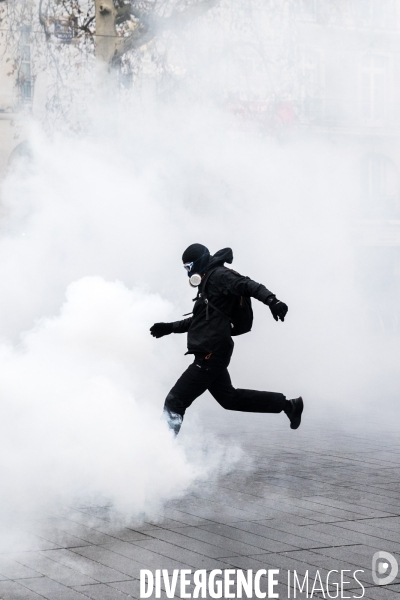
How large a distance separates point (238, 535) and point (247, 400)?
4.73 feet

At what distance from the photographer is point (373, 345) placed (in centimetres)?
1639

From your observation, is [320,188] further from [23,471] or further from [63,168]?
[23,471]

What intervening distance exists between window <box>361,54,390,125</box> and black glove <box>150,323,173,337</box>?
3.83 meters

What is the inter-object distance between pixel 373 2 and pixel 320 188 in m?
3.46

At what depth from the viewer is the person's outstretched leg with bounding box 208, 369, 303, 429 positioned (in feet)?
19.8

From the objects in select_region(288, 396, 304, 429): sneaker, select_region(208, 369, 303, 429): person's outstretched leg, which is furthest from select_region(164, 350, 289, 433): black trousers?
select_region(288, 396, 304, 429): sneaker

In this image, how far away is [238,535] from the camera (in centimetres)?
484

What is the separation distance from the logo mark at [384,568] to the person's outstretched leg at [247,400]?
1.79 meters

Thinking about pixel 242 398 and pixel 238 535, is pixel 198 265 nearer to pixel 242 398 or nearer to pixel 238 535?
pixel 242 398

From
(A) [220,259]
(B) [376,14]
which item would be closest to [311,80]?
(B) [376,14]

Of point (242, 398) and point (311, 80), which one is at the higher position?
point (311, 80)

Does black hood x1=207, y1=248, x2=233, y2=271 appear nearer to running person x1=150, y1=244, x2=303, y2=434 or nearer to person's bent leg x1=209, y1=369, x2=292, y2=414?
running person x1=150, y1=244, x2=303, y2=434

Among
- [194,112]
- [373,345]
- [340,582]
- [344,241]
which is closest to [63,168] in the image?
[194,112]

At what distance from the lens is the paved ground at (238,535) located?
4109mm
